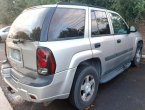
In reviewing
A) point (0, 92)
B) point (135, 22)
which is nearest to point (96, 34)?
point (0, 92)

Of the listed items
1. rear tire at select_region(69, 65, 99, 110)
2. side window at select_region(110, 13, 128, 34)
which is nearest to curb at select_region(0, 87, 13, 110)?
rear tire at select_region(69, 65, 99, 110)

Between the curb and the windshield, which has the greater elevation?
the windshield

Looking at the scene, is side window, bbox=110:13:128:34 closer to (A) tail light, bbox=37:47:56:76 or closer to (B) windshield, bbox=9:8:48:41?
(B) windshield, bbox=9:8:48:41

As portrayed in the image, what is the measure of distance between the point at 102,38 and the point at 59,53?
1400 millimetres

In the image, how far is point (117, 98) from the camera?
4410 mm

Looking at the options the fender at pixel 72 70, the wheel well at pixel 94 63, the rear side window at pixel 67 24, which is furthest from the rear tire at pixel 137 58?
the fender at pixel 72 70

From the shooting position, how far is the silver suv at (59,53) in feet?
10.5

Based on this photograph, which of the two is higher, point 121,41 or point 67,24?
point 67,24

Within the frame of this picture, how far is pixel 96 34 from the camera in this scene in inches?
166

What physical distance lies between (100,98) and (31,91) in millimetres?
1762

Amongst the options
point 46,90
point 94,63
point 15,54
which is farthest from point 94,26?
point 46,90

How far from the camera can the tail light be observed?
10.3 feet

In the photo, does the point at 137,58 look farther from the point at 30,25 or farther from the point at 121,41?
the point at 30,25

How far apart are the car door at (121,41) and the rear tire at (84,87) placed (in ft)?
3.84
